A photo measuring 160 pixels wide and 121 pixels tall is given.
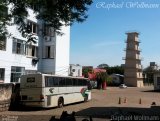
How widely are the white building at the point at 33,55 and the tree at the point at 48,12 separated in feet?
82.3

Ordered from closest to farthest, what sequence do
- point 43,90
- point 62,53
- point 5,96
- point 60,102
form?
point 5,96
point 43,90
point 60,102
point 62,53

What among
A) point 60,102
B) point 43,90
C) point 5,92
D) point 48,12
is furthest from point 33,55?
point 48,12

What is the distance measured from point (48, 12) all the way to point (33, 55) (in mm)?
32921

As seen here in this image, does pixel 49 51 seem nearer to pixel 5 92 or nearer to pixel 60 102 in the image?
pixel 60 102

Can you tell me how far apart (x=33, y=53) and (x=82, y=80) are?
1219cm

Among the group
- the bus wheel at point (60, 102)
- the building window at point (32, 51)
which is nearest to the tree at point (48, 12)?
the bus wheel at point (60, 102)

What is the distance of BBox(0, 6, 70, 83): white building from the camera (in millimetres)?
35875

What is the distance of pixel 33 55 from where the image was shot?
138 feet

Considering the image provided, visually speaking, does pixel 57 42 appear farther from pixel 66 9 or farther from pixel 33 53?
pixel 66 9

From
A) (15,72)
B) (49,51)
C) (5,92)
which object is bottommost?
(5,92)

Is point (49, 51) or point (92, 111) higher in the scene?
point (49, 51)

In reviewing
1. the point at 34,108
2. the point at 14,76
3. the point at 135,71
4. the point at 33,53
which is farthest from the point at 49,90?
the point at 135,71

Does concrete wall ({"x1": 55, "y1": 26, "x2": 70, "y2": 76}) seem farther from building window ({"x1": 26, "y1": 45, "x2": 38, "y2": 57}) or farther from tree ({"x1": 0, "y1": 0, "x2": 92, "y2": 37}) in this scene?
tree ({"x1": 0, "y1": 0, "x2": 92, "y2": 37})

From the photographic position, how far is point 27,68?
39.9 meters
